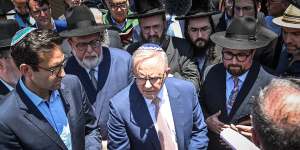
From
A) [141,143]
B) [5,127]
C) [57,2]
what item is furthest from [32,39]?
[57,2]

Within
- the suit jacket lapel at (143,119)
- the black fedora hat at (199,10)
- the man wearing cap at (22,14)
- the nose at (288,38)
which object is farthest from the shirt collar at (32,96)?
the man wearing cap at (22,14)

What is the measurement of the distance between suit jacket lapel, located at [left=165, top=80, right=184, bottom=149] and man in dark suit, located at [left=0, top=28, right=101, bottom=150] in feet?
2.34

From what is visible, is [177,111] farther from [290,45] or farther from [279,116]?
[279,116]

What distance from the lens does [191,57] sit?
380 cm

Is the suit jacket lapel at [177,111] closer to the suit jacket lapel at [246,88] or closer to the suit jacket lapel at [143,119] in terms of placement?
the suit jacket lapel at [143,119]

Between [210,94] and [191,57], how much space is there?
→ 2.10ft

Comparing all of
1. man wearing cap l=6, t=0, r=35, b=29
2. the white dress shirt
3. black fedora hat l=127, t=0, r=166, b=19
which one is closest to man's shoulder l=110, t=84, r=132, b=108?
the white dress shirt

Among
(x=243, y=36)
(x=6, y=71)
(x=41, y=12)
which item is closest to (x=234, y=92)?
(x=243, y=36)

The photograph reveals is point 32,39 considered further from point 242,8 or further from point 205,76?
point 242,8

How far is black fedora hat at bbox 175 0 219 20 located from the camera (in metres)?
3.87

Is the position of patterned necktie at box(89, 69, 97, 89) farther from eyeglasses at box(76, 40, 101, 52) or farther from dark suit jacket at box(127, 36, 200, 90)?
dark suit jacket at box(127, 36, 200, 90)

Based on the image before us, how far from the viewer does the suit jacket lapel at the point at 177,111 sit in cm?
292

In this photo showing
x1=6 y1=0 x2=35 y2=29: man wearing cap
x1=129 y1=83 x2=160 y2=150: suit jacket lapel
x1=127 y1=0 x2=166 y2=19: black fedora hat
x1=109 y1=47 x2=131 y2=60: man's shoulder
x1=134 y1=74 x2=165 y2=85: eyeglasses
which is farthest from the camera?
x1=6 y1=0 x2=35 y2=29: man wearing cap

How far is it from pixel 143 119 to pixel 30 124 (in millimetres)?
816
